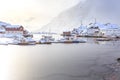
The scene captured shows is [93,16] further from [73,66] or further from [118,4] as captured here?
[73,66]

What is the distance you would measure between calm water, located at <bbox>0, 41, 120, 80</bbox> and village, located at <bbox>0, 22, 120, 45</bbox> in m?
0.28

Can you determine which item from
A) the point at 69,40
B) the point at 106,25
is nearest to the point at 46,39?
the point at 69,40

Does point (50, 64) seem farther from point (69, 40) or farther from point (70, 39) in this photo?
point (70, 39)

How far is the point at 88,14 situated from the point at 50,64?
3712 mm

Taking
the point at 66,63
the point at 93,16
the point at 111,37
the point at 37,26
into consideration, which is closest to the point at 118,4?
the point at 93,16

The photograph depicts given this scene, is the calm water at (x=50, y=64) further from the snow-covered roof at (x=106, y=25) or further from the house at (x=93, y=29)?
the house at (x=93, y=29)

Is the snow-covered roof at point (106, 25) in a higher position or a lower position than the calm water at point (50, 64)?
higher

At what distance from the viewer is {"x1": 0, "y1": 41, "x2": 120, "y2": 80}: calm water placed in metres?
5.46

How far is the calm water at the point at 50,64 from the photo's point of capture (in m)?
5.46

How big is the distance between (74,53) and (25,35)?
5.47 ft

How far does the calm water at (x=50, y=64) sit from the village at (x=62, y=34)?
0.92 ft

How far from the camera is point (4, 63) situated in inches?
270

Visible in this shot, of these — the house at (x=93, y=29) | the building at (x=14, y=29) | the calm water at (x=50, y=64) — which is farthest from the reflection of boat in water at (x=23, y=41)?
the house at (x=93, y=29)

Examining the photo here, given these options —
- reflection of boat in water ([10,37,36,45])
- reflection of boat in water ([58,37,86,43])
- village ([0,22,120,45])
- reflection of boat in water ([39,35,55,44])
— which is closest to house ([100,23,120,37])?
village ([0,22,120,45])
